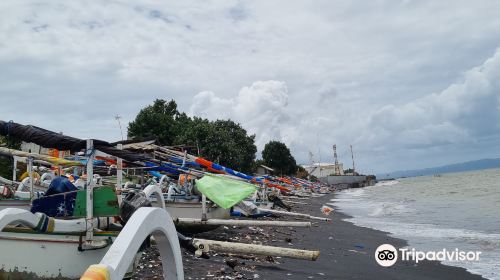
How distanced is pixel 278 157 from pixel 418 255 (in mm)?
72861

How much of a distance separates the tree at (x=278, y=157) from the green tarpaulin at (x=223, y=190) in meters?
71.8

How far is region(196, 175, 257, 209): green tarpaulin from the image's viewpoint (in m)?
13.4

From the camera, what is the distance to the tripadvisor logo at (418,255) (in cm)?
1252

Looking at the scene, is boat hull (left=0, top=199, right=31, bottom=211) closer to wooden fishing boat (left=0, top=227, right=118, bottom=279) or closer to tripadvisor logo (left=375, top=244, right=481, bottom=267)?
wooden fishing boat (left=0, top=227, right=118, bottom=279)

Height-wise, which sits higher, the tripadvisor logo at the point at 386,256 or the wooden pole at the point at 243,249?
the wooden pole at the point at 243,249

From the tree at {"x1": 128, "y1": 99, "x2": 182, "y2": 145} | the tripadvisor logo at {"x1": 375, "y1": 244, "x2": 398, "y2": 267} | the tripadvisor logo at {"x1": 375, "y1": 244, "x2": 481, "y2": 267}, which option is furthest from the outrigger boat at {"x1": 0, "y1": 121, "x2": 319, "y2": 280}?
the tree at {"x1": 128, "y1": 99, "x2": 182, "y2": 145}

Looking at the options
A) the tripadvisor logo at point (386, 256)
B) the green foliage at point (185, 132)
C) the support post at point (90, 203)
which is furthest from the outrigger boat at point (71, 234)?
the green foliage at point (185, 132)

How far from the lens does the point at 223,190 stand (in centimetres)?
1380

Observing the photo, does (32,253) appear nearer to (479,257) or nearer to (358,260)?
(358,260)

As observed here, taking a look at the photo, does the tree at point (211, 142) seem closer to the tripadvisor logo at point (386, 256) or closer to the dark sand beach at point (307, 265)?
the dark sand beach at point (307, 265)

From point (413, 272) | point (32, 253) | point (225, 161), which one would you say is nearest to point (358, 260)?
point (413, 272)

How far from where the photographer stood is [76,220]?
7.15 metres

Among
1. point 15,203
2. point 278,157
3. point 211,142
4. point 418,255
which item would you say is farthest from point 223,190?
point 278,157

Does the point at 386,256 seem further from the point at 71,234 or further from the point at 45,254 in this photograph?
the point at 45,254
